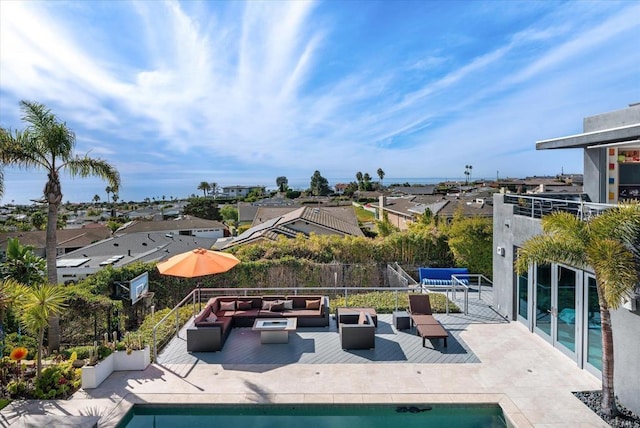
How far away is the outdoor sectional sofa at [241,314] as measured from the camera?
31.6 feet

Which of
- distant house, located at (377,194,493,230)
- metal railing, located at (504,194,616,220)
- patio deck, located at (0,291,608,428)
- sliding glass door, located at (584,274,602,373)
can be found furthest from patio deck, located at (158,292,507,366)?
distant house, located at (377,194,493,230)

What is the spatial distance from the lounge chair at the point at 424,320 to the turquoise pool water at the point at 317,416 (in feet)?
8.63

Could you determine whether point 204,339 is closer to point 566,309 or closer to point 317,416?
point 317,416

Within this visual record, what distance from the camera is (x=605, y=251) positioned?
232 inches

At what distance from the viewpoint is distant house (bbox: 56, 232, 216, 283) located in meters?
19.9

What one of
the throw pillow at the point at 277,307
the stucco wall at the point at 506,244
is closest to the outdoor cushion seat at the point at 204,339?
the throw pillow at the point at 277,307

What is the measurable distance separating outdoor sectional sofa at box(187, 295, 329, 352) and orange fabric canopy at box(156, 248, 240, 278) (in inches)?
52.4

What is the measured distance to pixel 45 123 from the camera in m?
10.9

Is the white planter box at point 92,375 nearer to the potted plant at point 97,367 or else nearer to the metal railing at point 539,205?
the potted plant at point 97,367

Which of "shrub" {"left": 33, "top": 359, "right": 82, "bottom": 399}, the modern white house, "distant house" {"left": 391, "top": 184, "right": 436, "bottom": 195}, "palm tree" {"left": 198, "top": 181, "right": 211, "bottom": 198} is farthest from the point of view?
"palm tree" {"left": 198, "top": 181, "right": 211, "bottom": 198}

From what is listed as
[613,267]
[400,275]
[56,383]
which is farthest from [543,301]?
[56,383]

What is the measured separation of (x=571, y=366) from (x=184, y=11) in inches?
562

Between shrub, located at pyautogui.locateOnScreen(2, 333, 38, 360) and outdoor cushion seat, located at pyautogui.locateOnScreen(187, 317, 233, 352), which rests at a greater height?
outdoor cushion seat, located at pyautogui.locateOnScreen(187, 317, 233, 352)

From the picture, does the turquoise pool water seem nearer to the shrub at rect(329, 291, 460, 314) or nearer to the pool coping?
the pool coping
